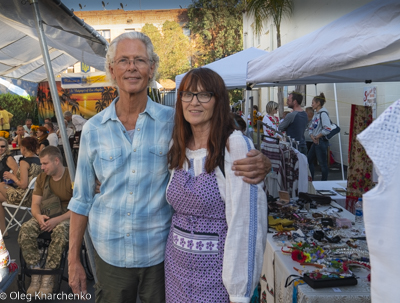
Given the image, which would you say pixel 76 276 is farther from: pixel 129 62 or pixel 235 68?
pixel 235 68

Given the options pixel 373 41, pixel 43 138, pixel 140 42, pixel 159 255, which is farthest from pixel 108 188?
pixel 43 138

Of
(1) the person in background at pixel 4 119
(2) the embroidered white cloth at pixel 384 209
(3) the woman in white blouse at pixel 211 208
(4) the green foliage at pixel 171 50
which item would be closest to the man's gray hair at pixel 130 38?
(3) the woman in white blouse at pixel 211 208

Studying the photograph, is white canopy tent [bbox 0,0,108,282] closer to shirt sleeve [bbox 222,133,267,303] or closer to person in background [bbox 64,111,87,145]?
shirt sleeve [bbox 222,133,267,303]

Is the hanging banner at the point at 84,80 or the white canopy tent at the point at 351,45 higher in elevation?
the hanging banner at the point at 84,80

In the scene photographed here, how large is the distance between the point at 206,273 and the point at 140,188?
1.72ft

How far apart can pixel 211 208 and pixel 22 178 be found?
4453 mm

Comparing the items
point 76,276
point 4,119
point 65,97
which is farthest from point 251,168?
point 65,97

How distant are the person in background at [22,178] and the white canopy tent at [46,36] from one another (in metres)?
1.63

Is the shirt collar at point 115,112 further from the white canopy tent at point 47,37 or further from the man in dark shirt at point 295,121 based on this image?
the man in dark shirt at point 295,121

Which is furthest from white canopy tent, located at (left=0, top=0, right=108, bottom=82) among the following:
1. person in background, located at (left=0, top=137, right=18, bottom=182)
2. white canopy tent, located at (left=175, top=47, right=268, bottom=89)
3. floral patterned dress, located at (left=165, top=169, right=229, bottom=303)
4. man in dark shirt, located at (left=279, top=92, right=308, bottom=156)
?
man in dark shirt, located at (left=279, top=92, right=308, bottom=156)

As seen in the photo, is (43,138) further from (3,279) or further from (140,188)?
(140,188)

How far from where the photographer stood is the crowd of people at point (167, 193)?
62.9 inches

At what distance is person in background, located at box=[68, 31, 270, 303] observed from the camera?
1.87m

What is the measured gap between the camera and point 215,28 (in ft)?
136
